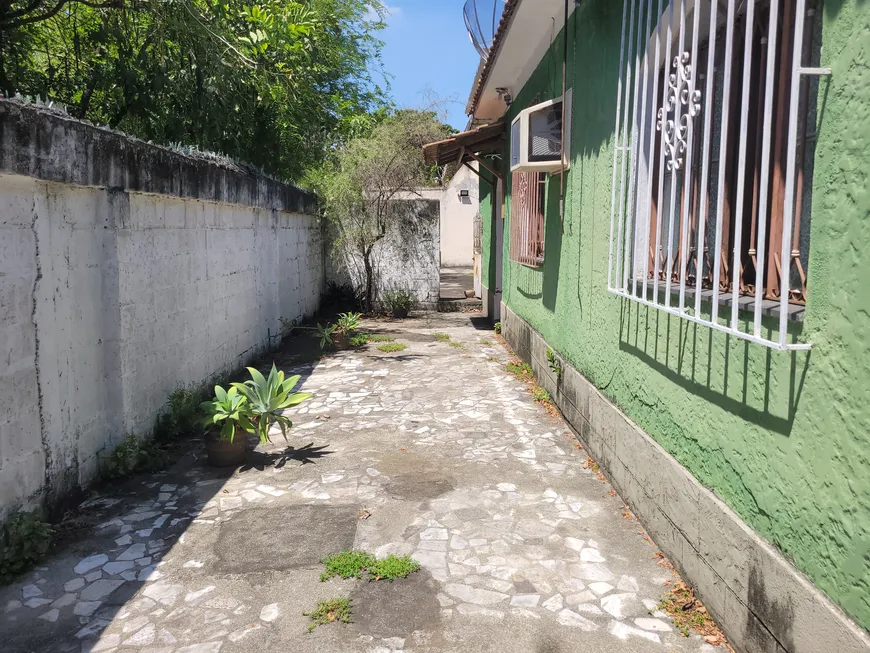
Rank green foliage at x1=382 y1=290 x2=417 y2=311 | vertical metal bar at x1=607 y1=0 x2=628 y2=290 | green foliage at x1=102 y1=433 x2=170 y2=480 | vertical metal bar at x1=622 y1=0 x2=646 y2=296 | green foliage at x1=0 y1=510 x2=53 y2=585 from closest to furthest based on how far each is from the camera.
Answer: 1. green foliage at x1=0 y1=510 x2=53 y2=585
2. vertical metal bar at x1=622 y1=0 x2=646 y2=296
3. vertical metal bar at x1=607 y1=0 x2=628 y2=290
4. green foliage at x1=102 y1=433 x2=170 y2=480
5. green foliage at x1=382 y1=290 x2=417 y2=311

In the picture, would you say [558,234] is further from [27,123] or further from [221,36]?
[27,123]

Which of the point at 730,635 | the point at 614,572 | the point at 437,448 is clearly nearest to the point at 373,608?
the point at 614,572

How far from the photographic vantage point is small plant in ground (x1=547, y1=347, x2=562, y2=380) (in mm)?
6031

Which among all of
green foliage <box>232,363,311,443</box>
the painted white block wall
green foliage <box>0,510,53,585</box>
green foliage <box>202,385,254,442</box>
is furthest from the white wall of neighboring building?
green foliage <box>0,510,53,585</box>

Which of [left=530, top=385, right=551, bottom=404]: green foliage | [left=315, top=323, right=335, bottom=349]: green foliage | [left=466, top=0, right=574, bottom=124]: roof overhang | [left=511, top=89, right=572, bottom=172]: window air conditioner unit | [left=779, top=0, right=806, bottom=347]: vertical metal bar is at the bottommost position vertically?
[left=530, top=385, right=551, bottom=404]: green foliage

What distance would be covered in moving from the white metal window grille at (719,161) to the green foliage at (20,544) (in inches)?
130

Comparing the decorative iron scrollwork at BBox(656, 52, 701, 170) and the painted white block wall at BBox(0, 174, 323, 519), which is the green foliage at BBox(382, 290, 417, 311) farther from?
the decorative iron scrollwork at BBox(656, 52, 701, 170)

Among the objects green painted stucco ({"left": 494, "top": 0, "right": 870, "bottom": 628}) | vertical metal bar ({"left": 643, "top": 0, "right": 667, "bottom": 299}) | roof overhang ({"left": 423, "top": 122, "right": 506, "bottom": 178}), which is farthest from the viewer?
roof overhang ({"left": 423, "top": 122, "right": 506, "bottom": 178})

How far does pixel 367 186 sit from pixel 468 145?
2622 millimetres

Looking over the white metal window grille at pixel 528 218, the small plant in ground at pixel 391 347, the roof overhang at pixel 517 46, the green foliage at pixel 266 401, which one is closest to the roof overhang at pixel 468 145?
the roof overhang at pixel 517 46

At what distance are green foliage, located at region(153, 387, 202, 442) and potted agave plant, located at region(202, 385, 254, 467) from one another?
0.44 metres

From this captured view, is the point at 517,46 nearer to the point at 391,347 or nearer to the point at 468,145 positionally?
the point at 468,145

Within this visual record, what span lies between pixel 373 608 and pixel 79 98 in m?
6.55

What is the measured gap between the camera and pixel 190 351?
229 inches
